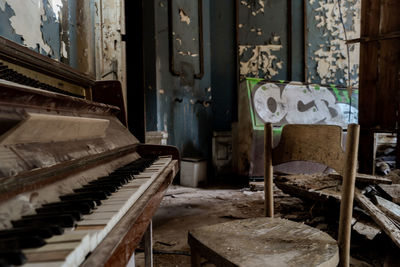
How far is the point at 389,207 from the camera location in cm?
208

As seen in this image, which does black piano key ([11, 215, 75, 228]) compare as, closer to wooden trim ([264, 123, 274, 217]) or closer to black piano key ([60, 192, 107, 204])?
black piano key ([60, 192, 107, 204])

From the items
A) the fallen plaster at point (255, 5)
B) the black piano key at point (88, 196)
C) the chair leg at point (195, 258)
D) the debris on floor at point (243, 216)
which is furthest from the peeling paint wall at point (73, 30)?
the fallen plaster at point (255, 5)

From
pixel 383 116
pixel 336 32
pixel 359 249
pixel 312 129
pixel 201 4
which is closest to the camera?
pixel 312 129

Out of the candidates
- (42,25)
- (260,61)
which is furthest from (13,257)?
(260,61)

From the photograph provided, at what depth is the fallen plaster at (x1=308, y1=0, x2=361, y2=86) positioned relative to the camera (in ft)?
18.4

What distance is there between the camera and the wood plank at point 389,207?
1.98 meters

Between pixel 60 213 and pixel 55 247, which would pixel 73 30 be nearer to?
pixel 60 213

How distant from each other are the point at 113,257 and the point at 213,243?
2.02 feet

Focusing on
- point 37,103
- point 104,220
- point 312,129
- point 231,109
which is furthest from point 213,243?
point 231,109

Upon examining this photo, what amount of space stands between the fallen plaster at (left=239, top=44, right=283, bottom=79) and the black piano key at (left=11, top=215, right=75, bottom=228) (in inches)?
209

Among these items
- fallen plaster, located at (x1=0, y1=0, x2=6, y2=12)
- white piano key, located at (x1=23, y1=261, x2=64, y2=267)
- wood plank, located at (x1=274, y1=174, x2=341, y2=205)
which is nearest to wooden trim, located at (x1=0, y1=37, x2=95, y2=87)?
fallen plaster, located at (x1=0, y1=0, x2=6, y2=12)

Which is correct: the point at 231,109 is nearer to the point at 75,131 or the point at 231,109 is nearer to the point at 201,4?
the point at 201,4

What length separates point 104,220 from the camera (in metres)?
0.59

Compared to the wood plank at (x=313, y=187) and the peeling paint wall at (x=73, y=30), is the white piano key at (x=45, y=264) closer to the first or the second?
the peeling paint wall at (x=73, y=30)
